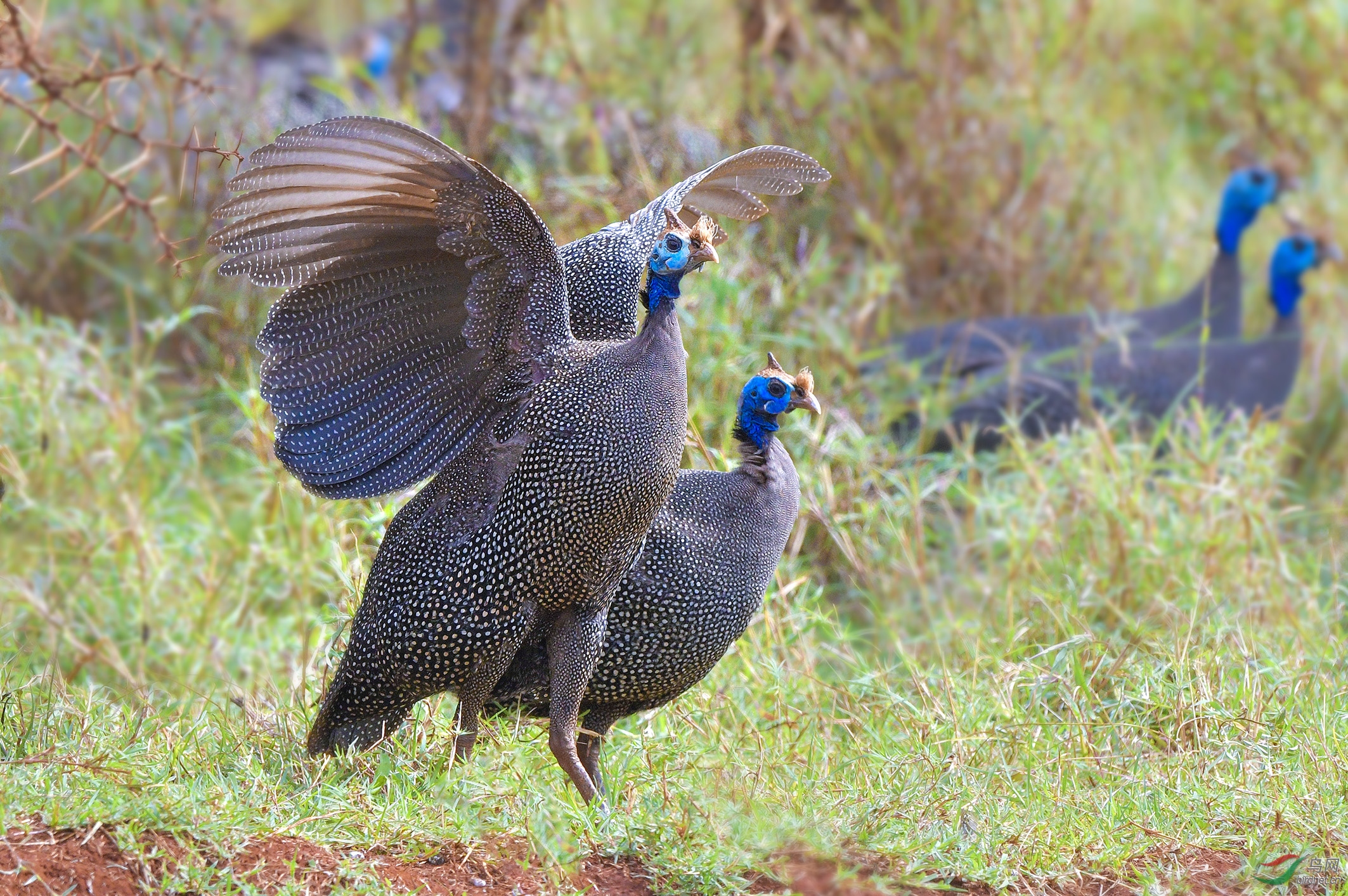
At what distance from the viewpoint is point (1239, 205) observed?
630cm

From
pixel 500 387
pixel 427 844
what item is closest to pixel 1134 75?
pixel 500 387

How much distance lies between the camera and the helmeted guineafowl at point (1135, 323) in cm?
579

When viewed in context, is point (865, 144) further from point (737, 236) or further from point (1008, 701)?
point (1008, 701)

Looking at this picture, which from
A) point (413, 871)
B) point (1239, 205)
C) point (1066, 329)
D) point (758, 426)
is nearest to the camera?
point (413, 871)

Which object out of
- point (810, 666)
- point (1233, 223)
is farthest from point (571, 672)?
point (1233, 223)

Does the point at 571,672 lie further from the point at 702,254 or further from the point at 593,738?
the point at 702,254

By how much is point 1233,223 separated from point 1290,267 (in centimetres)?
31

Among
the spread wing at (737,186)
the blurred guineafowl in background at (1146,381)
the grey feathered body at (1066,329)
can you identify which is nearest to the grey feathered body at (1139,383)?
the blurred guineafowl in background at (1146,381)

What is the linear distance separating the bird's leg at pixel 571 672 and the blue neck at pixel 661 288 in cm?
62

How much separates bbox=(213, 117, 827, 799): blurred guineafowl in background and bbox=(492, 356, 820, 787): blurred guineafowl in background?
6.2 inches

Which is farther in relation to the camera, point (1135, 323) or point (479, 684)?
point (1135, 323)

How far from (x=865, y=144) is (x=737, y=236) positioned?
1.32 m

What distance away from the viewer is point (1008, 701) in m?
3.60

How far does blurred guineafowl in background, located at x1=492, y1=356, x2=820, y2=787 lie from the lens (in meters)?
3.37
